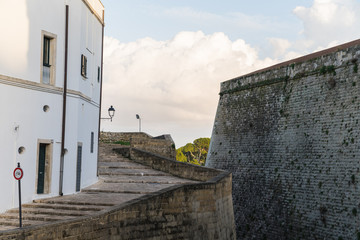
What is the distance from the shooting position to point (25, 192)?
42.2 ft

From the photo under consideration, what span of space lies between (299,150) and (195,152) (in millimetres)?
43660

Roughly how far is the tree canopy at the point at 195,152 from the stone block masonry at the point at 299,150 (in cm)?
3462

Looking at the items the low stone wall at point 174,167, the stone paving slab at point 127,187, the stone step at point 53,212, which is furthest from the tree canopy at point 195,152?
the stone step at point 53,212

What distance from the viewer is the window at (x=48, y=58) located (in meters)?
13.7

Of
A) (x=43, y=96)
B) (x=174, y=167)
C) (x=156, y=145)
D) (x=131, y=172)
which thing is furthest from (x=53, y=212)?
(x=156, y=145)

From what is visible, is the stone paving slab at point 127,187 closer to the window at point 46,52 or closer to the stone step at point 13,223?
the stone step at point 13,223

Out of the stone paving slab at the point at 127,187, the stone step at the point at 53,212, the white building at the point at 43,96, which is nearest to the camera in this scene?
the stone step at the point at 53,212

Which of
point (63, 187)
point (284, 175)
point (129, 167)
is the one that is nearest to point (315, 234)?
point (284, 175)

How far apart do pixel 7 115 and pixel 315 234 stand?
45.1 ft

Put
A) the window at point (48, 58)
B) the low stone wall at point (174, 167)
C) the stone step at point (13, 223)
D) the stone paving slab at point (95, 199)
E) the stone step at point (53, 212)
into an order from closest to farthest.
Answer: the stone step at point (13, 223) → the stone step at point (53, 212) → the stone paving slab at point (95, 199) → the window at point (48, 58) → the low stone wall at point (174, 167)

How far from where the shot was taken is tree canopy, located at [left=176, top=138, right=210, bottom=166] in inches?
2518

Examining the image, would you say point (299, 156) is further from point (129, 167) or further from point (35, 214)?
point (35, 214)

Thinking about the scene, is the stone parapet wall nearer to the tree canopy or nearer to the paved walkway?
the paved walkway

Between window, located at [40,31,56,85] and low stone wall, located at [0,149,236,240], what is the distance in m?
4.87
